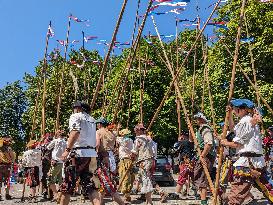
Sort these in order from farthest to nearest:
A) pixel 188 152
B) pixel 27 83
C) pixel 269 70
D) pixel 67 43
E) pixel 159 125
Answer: pixel 27 83 < pixel 159 125 < pixel 269 70 < pixel 67 43 < pixel 188 152

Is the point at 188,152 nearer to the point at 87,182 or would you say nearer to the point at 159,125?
the point at 87,182

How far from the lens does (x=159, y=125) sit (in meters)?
41.1

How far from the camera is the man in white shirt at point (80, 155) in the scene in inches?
295

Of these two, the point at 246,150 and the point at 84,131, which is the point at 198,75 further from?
the point at 246,150

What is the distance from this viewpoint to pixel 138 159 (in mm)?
11961

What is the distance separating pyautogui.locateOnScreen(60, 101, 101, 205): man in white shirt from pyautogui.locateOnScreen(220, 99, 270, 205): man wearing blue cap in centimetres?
212

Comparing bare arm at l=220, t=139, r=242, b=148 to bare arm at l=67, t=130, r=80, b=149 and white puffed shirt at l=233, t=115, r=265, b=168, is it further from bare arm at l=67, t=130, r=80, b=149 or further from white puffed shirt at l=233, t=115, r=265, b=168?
bare arm at l=67, t=130, r=80, b=149

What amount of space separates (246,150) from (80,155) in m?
2.56

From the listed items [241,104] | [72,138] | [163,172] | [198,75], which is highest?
[198,75]

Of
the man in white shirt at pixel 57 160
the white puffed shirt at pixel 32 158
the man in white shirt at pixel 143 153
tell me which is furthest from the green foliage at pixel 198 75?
the man in white shirt at pixel 143 153

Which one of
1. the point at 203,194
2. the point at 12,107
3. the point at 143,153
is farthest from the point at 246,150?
the point at 12,107

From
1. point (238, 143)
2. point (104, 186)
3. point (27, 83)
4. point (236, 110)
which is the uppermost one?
point (27, 83)

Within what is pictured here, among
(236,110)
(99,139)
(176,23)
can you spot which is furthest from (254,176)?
(176,23)

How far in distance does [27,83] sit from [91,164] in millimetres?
50272
